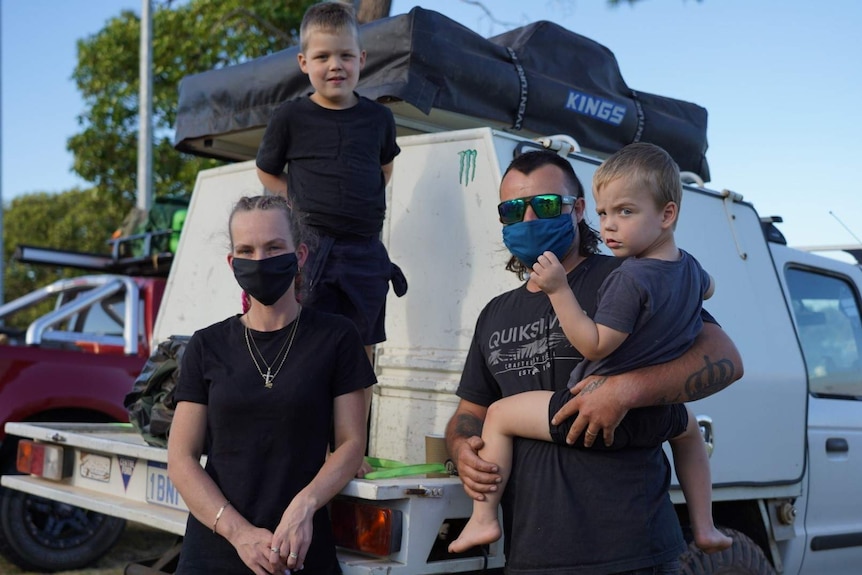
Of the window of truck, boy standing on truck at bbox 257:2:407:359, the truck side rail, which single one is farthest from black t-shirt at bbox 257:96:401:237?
the truck side rail

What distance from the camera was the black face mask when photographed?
2756mm

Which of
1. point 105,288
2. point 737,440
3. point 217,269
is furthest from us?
point 105,288

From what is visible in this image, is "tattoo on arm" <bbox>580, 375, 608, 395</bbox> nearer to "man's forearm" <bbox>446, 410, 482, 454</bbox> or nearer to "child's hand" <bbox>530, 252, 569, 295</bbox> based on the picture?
"child's hand" <bbox>530, 252, 569, 295</bbox>

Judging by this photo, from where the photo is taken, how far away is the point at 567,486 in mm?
2512

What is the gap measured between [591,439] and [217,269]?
2.71m

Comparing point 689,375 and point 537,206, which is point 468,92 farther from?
point 689,375

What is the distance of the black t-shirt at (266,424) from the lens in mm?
2666

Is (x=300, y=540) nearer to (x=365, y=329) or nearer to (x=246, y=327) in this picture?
(x=246, y=327)

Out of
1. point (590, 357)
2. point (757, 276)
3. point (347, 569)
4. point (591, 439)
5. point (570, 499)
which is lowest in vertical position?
point (347, 569)

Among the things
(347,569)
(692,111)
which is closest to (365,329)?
(347,569)

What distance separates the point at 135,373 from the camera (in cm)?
646

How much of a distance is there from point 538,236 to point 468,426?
0.61m

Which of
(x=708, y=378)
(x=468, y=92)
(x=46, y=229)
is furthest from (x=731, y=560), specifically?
(x=46, y=229)

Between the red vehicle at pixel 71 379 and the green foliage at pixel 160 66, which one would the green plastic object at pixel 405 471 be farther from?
the green foliage at pixel 160 66
